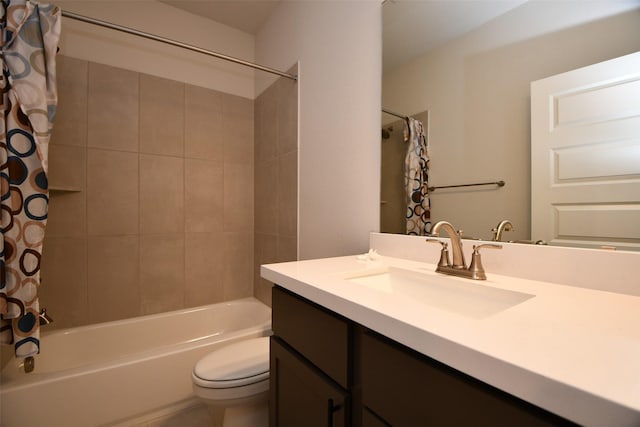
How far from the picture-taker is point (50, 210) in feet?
5.13

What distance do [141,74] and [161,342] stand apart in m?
1.76

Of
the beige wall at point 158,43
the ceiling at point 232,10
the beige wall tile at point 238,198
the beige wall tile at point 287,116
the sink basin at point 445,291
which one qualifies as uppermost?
the ceiling at point 232,10

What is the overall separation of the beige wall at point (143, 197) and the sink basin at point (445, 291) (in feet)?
4.97

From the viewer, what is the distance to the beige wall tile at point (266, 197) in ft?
6.26

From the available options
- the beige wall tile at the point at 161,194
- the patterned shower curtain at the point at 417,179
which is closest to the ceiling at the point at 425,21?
the patterned shower curtain at the point at 417,179

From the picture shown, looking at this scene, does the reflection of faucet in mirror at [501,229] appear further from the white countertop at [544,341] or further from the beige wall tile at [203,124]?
→ the beige wall tile at [203,124]

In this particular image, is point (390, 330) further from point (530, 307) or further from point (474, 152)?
point (474, 152)

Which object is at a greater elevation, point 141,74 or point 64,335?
point 141,74

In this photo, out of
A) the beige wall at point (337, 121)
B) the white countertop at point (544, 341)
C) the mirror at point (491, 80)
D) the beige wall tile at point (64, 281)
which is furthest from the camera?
the beige wall tile at point (64, 281)

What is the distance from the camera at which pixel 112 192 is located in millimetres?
1711

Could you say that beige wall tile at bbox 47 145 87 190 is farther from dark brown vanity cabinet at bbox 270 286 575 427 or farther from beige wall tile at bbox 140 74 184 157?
dark brown vanity cabinet at bbox 270 286 575 427

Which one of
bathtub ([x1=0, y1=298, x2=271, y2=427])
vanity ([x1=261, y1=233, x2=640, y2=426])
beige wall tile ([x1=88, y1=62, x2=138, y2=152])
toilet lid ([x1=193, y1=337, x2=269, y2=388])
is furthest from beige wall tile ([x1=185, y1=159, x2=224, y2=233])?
vanity ([x1=261, y1=233, x2=640, y2=426])

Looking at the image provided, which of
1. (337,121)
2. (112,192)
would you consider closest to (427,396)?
(337,121)

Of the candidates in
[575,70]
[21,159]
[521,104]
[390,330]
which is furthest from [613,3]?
[21,159]
